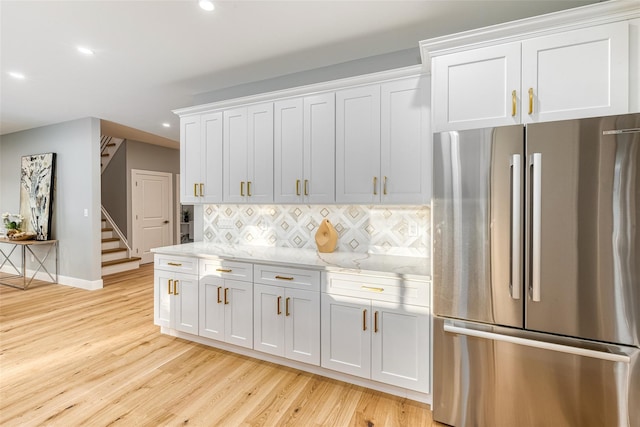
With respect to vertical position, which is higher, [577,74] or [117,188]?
[577,74]

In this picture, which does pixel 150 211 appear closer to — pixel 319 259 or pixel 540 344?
pixel 319 259

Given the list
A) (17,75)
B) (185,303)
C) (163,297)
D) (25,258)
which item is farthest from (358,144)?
(25,258)

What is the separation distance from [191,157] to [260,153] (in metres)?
0.90

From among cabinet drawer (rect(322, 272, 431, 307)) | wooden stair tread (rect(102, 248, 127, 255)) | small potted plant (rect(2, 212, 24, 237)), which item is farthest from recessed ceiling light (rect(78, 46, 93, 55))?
wooden stair tread (rect(102, 248, 127, 255))

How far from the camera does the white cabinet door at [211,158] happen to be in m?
3.21

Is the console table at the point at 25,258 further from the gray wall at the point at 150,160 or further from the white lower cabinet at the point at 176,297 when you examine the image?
the white lower cabinet at the point at 176,297

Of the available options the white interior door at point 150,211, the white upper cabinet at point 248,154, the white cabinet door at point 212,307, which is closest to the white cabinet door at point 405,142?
the white upper cabinet at point 248,154

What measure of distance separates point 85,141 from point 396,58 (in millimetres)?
4722

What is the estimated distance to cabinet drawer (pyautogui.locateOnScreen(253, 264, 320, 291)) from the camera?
2.41 m

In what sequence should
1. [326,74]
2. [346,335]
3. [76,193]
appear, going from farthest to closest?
[76,193] < [326,74] < [346,335]

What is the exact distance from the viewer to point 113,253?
242 inches

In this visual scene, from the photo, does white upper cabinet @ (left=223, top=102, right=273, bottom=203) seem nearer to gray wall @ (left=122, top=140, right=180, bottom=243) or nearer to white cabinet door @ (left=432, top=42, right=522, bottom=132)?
white cabinet door @ (left=432, top=42, right=522, bottom=132)

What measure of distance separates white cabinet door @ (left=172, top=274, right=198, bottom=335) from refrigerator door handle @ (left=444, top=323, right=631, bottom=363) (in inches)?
87.6

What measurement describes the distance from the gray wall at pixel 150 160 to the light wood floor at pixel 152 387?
381cm
